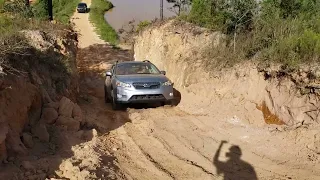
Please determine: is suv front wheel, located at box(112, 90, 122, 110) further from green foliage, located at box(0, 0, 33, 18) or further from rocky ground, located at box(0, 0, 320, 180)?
green foliage, located at box(0, 0, 33, 18)

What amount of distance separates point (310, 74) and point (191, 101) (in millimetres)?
4408

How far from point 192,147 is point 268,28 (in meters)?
5.11

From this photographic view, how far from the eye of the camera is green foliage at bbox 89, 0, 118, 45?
39.3 m

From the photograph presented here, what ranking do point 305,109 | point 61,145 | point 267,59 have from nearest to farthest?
1. point 61,145
2. point 305,109
3. point 267,59

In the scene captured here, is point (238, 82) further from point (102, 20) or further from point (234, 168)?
point (102, 20)

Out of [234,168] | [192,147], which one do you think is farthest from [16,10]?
[234,168]

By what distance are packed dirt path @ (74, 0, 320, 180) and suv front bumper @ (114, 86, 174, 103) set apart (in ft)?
1.11

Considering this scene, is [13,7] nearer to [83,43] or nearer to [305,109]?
[305,109]

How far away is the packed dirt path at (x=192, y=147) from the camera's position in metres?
6.94

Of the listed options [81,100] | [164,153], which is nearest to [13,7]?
[81,100]

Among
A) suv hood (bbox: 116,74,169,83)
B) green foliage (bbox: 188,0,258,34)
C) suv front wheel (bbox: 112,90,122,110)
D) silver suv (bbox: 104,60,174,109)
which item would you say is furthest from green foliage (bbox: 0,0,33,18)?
green foliage (bbox: 188,0,258,34)

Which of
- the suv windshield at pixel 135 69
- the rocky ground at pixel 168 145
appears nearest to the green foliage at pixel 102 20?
the suv windshield at pixel 135 69

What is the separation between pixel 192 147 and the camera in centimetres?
823

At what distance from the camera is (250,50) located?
11.4 metres
